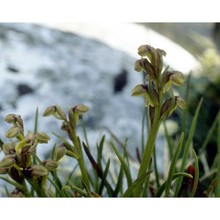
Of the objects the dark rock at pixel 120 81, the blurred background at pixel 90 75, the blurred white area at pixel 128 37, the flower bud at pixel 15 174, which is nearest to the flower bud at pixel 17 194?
the flower bud at pixel 15 174

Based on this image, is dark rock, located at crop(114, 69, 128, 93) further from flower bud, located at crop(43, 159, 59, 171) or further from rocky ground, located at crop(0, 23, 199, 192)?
flower bud, located at crop(43, 159, 59, 171)

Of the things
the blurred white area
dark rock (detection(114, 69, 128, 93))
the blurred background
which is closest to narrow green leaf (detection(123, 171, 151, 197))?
the blurred background

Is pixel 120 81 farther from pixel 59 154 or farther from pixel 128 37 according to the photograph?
pixel 59 154

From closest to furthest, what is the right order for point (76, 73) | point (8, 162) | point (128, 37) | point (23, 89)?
point (8, 162), point (23, 89), point (76, 73), point (128, 37)

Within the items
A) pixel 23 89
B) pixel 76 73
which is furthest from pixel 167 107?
pixel 76 73

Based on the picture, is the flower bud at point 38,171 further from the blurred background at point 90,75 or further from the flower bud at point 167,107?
the blurred background at point 90,75

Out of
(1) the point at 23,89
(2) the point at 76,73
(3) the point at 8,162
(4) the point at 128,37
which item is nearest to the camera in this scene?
(3) the point at 8,162

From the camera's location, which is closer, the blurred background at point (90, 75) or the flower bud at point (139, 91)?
the flower bud at point (139, 91)
